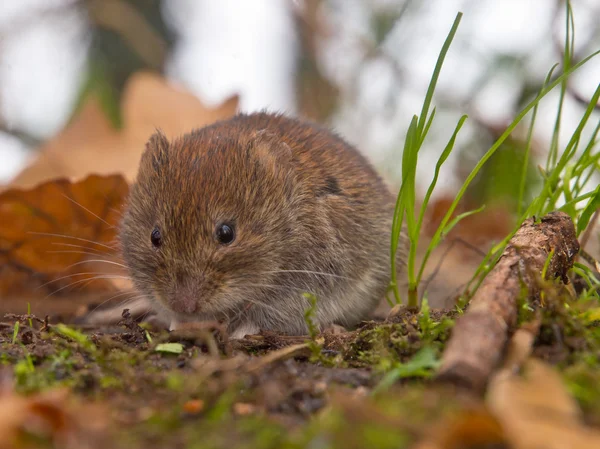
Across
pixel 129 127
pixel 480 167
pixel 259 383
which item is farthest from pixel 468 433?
pixel 129 127

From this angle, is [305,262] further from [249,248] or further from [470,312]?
[470,312]

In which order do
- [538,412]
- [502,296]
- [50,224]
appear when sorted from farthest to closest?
[50,224] < [502,296] < [538,412]

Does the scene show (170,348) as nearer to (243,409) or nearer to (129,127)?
(243,409)

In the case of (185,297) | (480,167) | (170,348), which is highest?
(480,167)

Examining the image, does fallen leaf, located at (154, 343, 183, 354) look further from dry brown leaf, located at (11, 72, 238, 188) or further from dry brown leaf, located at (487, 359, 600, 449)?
dry brown leaf, located at (11, 72, 238, 188)

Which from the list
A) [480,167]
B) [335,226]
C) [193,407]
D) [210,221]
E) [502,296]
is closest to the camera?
[193,407]

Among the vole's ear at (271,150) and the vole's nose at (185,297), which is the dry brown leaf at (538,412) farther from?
the vole's ear at (271,150)

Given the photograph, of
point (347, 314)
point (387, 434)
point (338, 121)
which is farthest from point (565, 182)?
point (338, 121)
